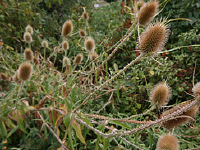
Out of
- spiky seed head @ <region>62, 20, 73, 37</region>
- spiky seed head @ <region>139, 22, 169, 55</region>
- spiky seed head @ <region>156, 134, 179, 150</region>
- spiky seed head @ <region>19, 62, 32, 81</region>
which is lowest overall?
spiky seed head @ <region>156, 134, 179, 150</region>

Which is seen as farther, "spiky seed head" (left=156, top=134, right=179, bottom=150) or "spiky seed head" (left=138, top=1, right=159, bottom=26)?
"spiky seed head" (left=138, top=1, right=159, bottom=26)

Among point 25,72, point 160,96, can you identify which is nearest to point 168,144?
point 160,96

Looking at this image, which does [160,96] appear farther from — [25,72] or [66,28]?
[66,28]

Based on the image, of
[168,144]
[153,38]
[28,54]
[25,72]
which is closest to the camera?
[168,144]

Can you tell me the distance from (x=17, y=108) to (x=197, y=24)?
Result: 9.01ft

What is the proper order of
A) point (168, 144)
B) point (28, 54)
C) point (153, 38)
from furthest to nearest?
point (28, 54) < point (153, 38) < point (168, 144)

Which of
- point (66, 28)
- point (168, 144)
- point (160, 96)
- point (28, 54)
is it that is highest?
point (66, 28)

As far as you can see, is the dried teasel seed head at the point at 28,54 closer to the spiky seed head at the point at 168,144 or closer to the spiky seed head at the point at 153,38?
the spiky seed head at the point at 153,38

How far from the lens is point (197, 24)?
2.38 metres

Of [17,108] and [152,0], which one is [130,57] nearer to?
[152,0]

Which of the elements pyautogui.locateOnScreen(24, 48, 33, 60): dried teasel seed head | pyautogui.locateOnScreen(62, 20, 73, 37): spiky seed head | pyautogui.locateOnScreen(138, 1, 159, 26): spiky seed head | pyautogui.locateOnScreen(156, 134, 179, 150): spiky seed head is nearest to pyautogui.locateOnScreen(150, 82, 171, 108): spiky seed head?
pyautogui.locateOnScreen(156, 134, 179, 150): spiky seed head

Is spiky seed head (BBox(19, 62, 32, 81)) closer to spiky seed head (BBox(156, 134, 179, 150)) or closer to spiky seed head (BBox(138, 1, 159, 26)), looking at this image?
spiky seed head (BBox(138, 1, 159, 26))

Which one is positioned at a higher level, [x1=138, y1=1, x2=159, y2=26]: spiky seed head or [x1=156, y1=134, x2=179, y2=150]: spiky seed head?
[x1=138, y1=1, x2=159, y2=26]: spiky seed head

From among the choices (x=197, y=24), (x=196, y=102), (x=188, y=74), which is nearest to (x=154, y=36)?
(x=196, y=102)
